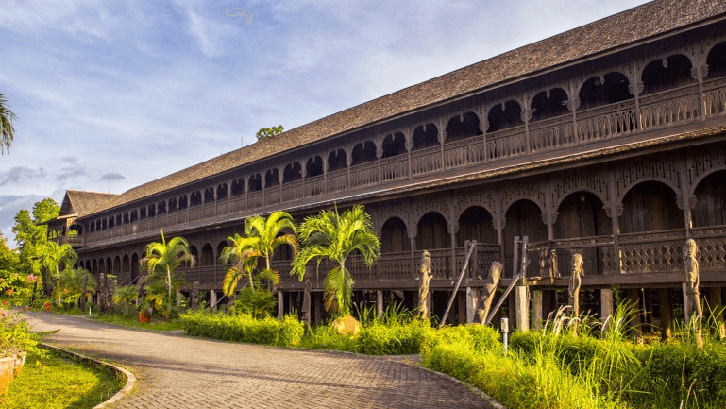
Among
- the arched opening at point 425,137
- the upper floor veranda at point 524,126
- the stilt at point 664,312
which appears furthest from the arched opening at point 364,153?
the stilt at point 664,312

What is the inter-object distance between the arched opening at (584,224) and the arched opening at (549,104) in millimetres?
2740

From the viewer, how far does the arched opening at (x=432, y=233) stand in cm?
2241

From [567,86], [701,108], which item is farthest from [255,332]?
[701,108]

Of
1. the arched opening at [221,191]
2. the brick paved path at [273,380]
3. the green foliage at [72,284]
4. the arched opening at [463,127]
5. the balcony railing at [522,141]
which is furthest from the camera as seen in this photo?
the green foliage at [72,284]

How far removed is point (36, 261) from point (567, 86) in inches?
1688

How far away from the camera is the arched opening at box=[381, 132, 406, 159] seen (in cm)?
2416

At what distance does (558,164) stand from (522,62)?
17.0 ft

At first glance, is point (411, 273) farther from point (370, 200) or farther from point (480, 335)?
point (480, 335)

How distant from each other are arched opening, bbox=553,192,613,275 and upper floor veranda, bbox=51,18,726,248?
1.57m

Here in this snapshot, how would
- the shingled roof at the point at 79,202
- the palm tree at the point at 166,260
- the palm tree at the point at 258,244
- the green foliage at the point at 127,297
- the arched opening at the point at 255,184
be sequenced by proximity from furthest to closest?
the shingled roof at the point at 79,202 → the arched opening at the point at 255,184 → the green foliage at the point at 127,297 → the palm tree at the point at 166,260 → the palm tree at the point at 258,244

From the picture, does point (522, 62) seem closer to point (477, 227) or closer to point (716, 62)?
point (477, 227)

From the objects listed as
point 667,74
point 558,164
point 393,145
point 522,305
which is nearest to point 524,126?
point 558,164

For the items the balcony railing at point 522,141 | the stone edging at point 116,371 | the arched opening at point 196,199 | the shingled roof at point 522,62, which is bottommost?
the stone edging at point 116,371

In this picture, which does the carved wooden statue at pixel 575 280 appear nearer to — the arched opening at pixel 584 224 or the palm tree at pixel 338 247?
the arched opening at pixel 584 224
